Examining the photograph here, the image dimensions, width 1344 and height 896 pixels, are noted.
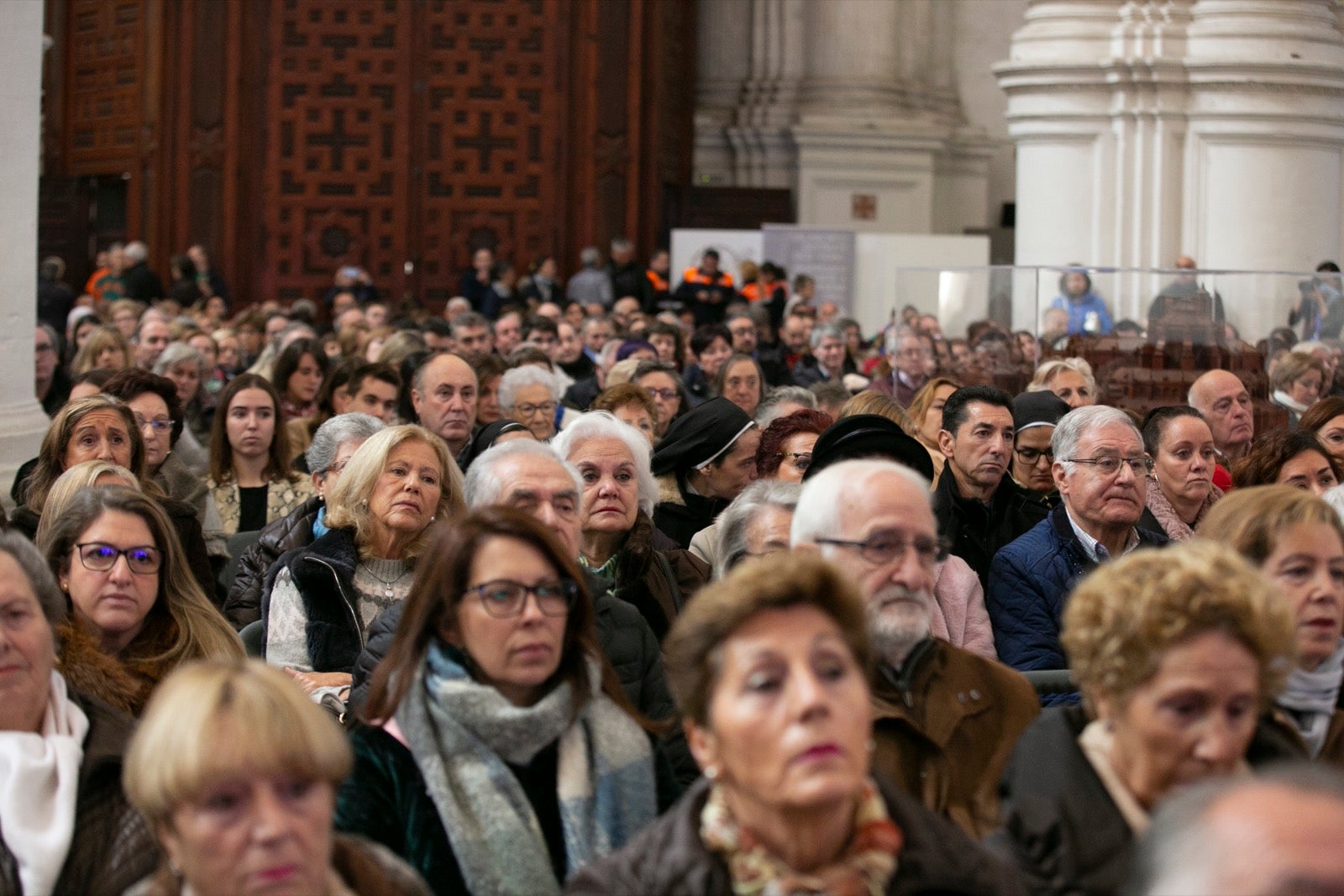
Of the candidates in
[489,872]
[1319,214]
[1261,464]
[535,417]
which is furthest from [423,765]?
[1319,214]

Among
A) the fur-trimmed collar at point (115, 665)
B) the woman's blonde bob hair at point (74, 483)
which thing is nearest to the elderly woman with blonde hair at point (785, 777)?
the fur-trimmed collar at point (115, 665)

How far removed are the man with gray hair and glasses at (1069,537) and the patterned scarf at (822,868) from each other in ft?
7.78

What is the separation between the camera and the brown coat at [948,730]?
164 inches

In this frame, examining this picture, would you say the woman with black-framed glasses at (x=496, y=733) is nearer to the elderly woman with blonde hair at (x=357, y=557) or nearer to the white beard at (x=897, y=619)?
the white beard at (x=897, y=619)

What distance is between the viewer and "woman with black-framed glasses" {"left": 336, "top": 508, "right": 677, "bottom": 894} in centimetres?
385

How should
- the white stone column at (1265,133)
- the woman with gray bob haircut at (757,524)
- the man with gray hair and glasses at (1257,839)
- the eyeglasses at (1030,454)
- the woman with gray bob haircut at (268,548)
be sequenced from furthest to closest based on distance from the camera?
1. the white stone column at (1265,133)
2. the eyeglasses at (1030,454)
3. the woman with gray bob haircut at (268,548)
4. the woman with gray bob haircut at (757,524)
5. the man with gray hair and glasses at (1257,839)

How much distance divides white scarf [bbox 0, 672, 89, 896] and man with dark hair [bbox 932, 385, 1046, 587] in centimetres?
352

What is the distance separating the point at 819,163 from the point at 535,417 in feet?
44.7

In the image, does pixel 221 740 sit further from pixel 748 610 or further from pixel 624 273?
pixel 624 273

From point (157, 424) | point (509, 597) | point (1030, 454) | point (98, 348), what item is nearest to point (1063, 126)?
point (98, 348)

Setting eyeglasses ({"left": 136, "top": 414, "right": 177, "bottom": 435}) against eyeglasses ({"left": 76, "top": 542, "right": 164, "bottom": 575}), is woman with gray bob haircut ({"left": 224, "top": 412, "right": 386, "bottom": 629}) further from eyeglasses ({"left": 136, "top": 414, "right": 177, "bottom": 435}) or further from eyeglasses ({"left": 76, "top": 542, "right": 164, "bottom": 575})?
eyeglasses ({"left": 136, "top": 414, "right": 177, "bottom": 435})

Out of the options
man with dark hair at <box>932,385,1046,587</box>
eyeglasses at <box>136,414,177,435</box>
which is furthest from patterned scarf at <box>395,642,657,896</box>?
eyeglasses at <box>136,414,177,435</box>

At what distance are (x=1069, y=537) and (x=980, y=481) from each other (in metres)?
1.13

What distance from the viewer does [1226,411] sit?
8906 mm
